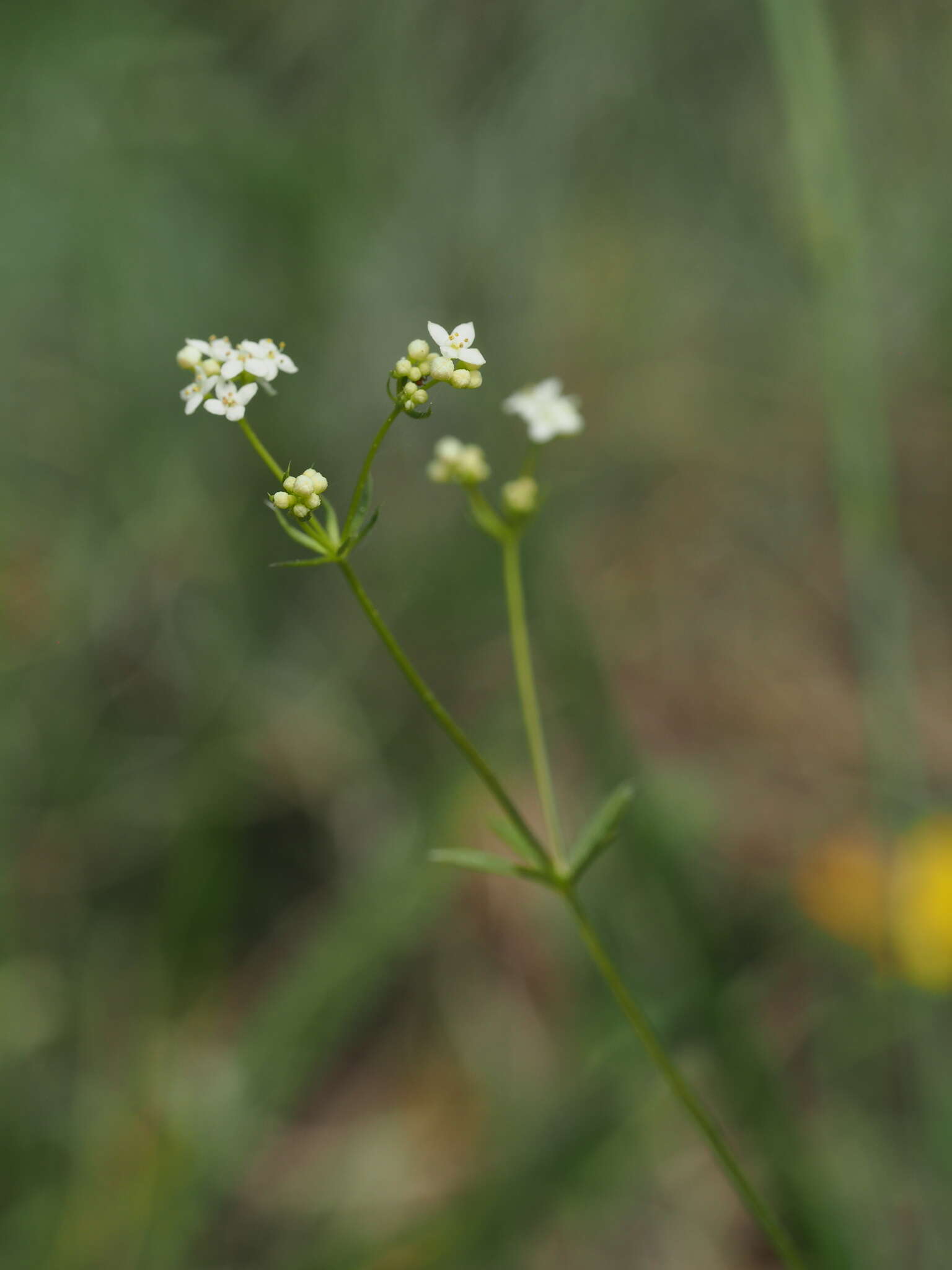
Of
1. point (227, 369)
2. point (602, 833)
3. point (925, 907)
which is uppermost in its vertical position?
point (227, 369)

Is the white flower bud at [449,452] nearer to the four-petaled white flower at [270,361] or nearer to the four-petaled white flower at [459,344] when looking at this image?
the four-petaled white flower at [459,344]

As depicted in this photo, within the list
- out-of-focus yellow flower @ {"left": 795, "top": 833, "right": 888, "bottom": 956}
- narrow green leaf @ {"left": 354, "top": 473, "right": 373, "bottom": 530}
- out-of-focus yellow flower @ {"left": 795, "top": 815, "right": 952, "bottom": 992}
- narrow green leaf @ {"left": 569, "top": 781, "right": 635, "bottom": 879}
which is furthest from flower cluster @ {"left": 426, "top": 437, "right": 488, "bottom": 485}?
out-of-focus yellow flower @ {"left": 795, "top": 833, "right": 888, "bottom": 956}

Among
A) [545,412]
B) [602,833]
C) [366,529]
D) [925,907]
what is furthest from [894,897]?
[366,529]

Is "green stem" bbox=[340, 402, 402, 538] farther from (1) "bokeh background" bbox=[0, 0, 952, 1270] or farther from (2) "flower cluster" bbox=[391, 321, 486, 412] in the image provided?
(1) "bokeh background" bbox=[0, 0, 952, 1270]

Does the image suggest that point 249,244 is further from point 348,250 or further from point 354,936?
point 354,936

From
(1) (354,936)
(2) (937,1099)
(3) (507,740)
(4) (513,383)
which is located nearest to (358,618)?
(3) (507,740)

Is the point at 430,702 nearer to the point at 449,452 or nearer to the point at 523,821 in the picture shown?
the point at 523,821

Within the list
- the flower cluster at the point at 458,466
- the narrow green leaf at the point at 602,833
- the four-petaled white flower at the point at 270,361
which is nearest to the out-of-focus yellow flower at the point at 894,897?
the narrow green leaf at the point at 602,833
